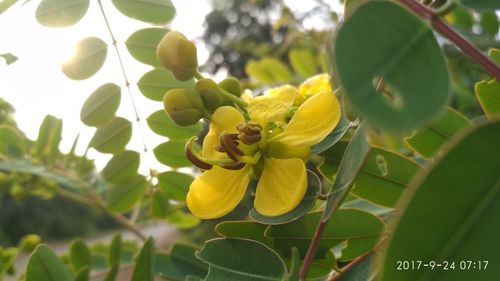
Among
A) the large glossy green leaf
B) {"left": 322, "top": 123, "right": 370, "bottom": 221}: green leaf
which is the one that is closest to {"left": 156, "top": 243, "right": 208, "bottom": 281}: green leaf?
the large glossy green leaf

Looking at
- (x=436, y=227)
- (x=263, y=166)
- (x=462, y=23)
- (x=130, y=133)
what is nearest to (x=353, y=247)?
(x=263, y=166)

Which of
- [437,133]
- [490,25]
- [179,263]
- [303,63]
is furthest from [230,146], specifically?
[303,63]

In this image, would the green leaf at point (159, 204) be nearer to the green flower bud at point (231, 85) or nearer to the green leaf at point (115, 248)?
the green leaf at point (115, 248)

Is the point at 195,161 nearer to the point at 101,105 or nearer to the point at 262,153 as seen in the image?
the point at 262,153

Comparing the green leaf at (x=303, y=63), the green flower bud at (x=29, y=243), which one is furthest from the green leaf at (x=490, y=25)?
the green flower bud at (x=29, y=243)

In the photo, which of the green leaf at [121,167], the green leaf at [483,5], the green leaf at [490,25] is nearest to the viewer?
the green leaf at [483,5]

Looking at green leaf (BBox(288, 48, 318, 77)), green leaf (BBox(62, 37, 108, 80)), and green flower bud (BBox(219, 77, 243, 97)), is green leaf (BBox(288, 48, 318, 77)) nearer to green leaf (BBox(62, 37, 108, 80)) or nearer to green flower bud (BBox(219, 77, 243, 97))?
green leaf (BBox(62, 37, 108, 80))

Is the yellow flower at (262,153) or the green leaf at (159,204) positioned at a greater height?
the yellow flower at (262,153)
